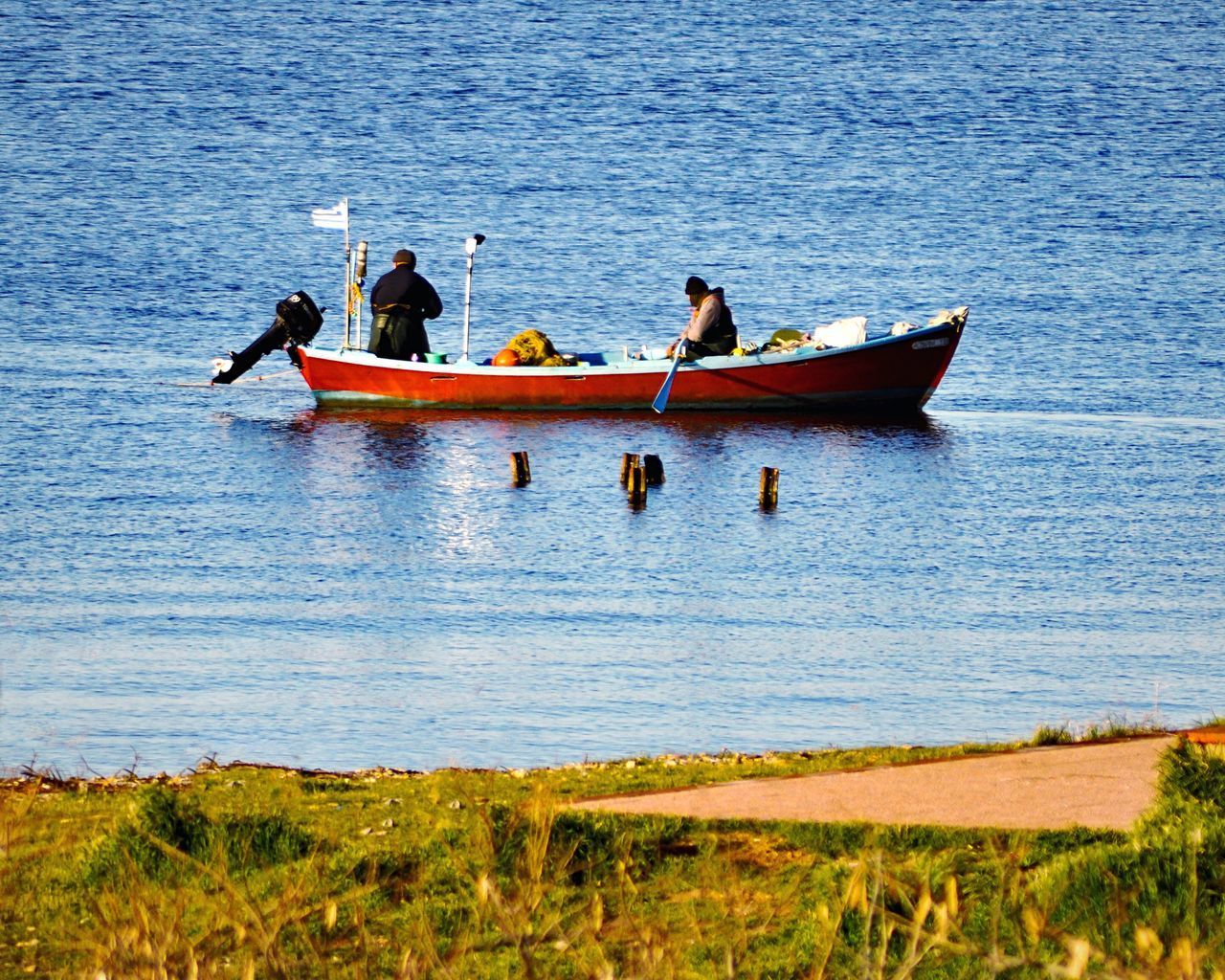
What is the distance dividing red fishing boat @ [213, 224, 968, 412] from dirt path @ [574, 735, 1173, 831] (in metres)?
17.8

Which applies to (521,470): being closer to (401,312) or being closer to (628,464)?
(628,464)

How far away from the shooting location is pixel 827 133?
60.9 m

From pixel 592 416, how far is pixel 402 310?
9.90ft

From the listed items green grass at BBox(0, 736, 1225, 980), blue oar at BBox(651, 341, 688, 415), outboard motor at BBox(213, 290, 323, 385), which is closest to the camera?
green grass at BBox(0, 736, 1225, 980)

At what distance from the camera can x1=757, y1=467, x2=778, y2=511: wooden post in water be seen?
21812 millimetres

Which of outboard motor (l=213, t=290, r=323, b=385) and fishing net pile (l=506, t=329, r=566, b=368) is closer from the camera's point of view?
fishing net pile (l=506, t=329, r=566, b=368)

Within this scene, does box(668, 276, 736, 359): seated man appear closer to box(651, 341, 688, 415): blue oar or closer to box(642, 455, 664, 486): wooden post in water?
box(651, 341, 688, 415): blue oar

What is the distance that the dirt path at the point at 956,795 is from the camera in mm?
8523

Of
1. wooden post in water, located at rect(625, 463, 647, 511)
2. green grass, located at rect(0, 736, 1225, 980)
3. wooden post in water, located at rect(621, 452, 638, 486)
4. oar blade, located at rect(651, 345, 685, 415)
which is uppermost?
oar blade, located at rect(651, 345, 685, 415)

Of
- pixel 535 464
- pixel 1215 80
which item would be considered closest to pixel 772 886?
pixel 535 464

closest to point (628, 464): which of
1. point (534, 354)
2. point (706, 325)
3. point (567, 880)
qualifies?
point (706, 325)

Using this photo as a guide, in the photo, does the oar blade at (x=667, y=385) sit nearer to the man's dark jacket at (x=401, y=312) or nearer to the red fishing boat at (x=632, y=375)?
the red fishing boat at (x=632, y=375)

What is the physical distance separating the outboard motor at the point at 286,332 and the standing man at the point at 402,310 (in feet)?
2.91

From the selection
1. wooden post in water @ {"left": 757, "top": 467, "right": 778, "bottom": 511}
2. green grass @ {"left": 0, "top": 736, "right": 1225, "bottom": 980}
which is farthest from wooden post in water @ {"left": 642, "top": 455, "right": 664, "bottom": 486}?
green grass @ {"left": 0, "top": 736, "right": 1225, "bottom": 980}
